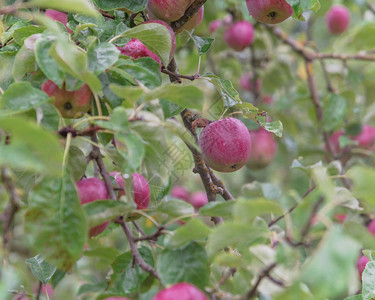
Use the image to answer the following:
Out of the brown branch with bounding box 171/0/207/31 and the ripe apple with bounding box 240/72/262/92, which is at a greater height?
the brown branch with bounding box 171/0/207/31

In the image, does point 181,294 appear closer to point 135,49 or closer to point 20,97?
point 20,97

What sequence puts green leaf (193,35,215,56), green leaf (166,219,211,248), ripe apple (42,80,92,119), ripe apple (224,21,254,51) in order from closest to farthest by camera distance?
1. green leaf (166,219,211,248)
2. ripe apple (42,80,92,119)
3. green leaf (193,35,215,56)
4. ripe apple (224,21,254,51)

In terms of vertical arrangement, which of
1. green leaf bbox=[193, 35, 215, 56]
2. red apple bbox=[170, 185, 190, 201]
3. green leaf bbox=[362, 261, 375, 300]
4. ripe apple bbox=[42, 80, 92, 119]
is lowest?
red apple bbox=[170, 185, 190, 201]

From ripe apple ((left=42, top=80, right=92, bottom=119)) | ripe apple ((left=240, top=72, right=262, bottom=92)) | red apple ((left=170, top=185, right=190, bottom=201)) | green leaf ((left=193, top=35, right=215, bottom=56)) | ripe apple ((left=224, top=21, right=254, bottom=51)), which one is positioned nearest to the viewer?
ripe apple ((left=42, top=80, right=92, bottom=119))

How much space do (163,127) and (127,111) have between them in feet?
0.21

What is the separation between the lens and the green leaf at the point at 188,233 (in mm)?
742

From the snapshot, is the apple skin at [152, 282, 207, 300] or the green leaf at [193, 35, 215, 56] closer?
the apple skin at [152, 282, 207, 300]

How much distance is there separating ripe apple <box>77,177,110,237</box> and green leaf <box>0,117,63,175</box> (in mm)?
263

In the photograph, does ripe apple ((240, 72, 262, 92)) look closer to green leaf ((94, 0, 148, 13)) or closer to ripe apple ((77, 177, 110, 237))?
green leaf ((94, 0, 148, 13))

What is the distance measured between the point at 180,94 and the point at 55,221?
0.93ft

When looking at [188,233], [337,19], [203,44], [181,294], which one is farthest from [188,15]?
[337,19]

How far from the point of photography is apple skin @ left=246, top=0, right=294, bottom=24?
4.11 ft

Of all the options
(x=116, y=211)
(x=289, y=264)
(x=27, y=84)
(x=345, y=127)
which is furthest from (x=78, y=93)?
(x=345, y=127)

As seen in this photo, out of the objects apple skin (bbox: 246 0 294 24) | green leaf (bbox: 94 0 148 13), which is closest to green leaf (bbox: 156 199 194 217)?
green leaf (bbox: 94 0 148 13)
